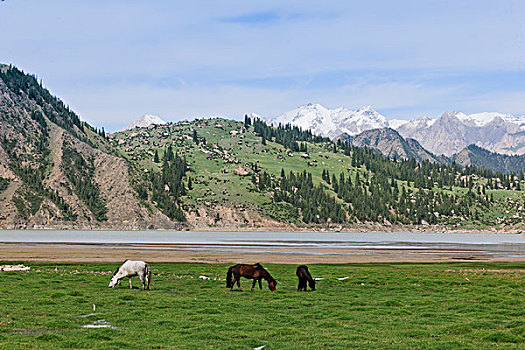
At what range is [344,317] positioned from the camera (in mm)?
32625

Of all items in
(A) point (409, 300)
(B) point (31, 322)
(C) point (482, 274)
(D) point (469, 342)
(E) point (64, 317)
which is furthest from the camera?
(C) point (482, 274)

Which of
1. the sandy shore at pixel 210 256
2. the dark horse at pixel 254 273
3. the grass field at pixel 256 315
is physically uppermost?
the dark horse at pixel 254 273

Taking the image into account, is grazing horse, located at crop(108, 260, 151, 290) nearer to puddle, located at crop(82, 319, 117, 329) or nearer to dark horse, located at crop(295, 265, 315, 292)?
dark horse, located at crop(295, 265, 315, 292)

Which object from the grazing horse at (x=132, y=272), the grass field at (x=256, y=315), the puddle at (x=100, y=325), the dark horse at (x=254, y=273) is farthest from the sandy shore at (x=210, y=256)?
the puddle at (x=100, y=325)

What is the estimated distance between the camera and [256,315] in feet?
110

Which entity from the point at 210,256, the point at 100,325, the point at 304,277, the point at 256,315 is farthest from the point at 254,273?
the point at 210,256

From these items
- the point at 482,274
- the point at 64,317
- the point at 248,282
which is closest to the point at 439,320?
the point at 64,317

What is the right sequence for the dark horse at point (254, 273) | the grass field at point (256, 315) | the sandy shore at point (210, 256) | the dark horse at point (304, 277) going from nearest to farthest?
1. the grass field at point (256, 315)
2. the dark horse at point (254, 273)
3. the dark horse at point (304, 277)
4. the sandy shore at point (210, 256)

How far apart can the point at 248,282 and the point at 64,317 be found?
964 inches

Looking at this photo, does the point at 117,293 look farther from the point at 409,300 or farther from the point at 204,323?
the point at 409,300

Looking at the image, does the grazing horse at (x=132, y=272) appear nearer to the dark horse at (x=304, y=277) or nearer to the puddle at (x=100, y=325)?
the dark horse at (x=304, y=277)

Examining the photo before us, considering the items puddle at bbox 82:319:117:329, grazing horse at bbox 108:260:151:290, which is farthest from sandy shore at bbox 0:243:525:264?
puddle at bbox 82:319:117:329

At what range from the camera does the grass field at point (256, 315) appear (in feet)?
83.9

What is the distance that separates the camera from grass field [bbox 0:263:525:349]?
83.9 ft
